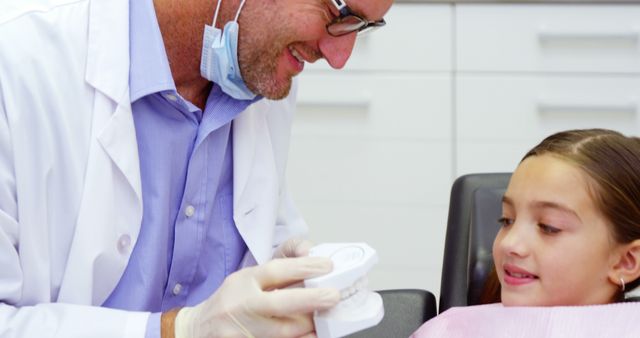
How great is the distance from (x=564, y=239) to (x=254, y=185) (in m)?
0.49

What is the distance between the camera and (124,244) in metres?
1.48

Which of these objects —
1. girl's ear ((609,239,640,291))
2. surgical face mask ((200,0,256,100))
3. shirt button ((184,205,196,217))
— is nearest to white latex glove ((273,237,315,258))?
shirt button ((184,205,196,217))

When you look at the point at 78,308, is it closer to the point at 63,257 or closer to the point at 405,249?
the point at 63,257

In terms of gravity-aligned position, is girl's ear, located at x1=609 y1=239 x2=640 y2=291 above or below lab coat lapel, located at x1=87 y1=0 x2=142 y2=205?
below

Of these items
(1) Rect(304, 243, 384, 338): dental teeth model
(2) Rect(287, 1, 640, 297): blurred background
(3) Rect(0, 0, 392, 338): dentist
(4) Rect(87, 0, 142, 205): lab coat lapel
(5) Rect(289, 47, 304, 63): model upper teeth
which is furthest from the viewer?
(2) Rect(287, 1, 640, 297): blurred background

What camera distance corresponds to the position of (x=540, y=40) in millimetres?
2639

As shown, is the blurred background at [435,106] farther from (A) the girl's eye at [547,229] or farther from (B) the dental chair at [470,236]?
(A) the girl's eye at [547,229]

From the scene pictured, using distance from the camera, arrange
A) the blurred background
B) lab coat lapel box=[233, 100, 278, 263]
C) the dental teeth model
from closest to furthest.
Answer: the dental teeth model, lab coat lapel box=[233, 100, 278, 263], the blurred background

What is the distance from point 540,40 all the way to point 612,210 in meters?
1.16

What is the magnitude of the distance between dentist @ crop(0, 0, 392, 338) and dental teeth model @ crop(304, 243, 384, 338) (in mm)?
19

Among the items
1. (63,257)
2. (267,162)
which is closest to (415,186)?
(267,162)

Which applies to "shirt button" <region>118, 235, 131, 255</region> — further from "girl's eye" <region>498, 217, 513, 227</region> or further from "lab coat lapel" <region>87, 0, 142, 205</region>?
"girl's eye" <region>498, 217, 513, 227</region>

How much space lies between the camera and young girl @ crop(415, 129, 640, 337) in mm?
1526

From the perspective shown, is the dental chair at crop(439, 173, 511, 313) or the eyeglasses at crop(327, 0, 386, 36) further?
the dental chair at crop(439, 173, 511, 313)
